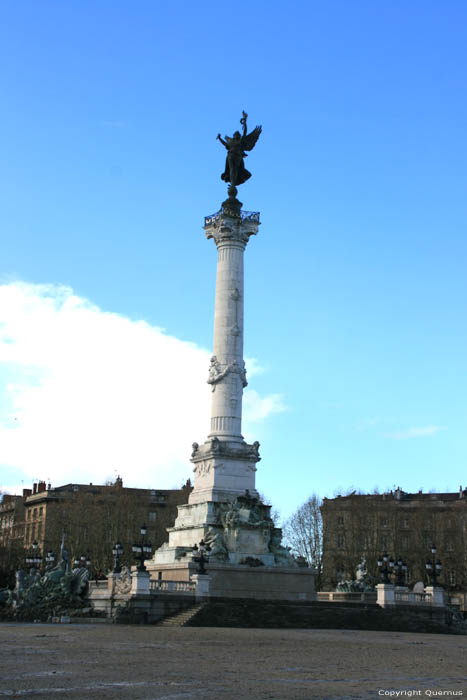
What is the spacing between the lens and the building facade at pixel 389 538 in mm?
76062

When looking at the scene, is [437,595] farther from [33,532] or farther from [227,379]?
[33,532]

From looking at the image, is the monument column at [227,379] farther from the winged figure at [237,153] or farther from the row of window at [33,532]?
the row of window at [33,532]

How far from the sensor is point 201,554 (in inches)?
1620

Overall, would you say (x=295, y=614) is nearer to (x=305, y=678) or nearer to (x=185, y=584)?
(x=185, y=584)

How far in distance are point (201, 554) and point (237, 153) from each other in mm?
→ 27505

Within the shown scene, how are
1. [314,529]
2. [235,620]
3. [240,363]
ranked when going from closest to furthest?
[235,620]
[240,363]
[314,529]

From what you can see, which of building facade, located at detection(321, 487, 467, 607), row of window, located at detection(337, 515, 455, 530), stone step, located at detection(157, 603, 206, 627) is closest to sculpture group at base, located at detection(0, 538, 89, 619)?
stone step, located at detection(157, 603, 206, 627)

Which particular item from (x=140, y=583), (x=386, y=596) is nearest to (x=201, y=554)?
(x=140, y=583)

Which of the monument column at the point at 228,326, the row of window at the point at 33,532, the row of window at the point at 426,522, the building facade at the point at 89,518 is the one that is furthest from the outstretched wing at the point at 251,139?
the row of window at the point at 33,532

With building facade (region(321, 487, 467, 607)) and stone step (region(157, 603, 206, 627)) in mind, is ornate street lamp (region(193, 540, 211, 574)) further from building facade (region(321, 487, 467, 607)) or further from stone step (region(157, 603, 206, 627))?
building facade (region(321, 487, 467, 607))

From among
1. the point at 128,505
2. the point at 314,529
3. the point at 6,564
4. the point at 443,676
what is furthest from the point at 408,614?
the point at 6,564

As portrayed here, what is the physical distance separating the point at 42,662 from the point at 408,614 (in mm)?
27532

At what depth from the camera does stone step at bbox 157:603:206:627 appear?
34.4 metres

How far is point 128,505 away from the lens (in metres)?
81.3
